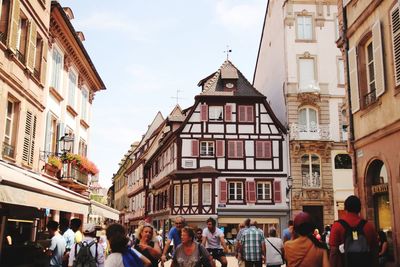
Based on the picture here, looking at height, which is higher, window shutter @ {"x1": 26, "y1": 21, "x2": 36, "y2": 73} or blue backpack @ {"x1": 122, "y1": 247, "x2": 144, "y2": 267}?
window shutter @ {"x1": 26, "y1": 21, "x2": 36, "y2": 73}

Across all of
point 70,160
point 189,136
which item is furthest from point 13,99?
point 189,136

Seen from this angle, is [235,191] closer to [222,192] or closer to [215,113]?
[222,192]

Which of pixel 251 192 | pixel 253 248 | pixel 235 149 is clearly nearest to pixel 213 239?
pixel 253 248

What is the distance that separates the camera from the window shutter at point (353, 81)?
14.5 m

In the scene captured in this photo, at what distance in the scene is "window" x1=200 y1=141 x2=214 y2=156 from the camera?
35.7m

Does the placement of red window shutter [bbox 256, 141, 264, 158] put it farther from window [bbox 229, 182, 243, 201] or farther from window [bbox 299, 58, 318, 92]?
window [bbox 299, 58, 318, 92]

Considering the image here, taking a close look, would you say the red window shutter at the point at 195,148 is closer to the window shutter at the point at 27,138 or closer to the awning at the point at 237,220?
the awning at the point at 237,220

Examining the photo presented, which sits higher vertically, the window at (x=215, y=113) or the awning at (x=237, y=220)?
the window at (x=215, y=113)

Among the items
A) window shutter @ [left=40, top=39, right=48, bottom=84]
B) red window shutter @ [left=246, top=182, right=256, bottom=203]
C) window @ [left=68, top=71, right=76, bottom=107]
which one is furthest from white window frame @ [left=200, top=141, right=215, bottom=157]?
window shutter @ [left=40, top=39, right=48, bottom=84]

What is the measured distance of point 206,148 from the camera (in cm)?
3575

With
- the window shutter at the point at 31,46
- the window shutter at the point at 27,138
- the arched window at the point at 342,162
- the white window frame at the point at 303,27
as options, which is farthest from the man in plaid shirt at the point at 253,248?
the white window frame at the point at 303,27

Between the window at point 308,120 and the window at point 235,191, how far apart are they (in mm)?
5949

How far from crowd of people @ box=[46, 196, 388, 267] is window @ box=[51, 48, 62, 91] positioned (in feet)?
32.8

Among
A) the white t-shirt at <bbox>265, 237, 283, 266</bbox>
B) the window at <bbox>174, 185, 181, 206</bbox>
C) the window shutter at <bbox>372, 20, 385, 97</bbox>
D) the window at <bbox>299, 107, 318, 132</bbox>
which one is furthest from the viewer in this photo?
the window at <bbox>174, 185, 181, 206</bbox>
